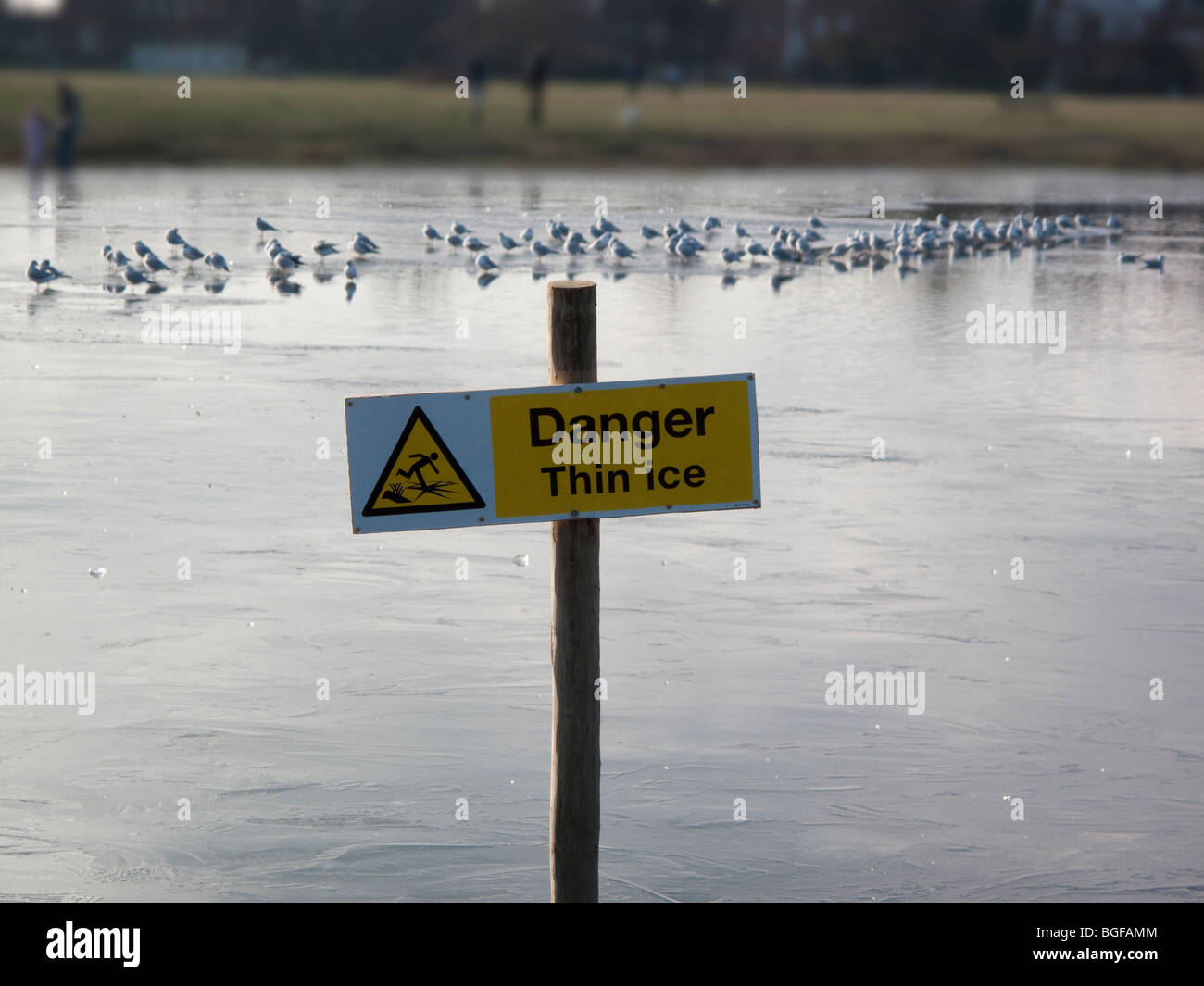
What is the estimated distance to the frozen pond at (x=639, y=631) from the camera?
6.59 meters

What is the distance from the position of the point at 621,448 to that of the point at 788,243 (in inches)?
818

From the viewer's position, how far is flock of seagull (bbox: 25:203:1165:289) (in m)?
21.9

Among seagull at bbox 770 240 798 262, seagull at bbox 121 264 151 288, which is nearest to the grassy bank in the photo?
seagull at bbox 770 240 798 262

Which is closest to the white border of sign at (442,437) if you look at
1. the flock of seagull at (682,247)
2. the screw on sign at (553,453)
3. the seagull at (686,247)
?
the screw on sign at (553,453)

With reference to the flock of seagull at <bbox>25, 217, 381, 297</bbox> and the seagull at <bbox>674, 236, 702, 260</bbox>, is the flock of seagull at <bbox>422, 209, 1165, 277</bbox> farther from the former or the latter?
the flock of seagull at <bbox>25, 217, 381, 297</bbox>

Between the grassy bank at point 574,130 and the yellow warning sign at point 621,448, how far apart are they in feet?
128

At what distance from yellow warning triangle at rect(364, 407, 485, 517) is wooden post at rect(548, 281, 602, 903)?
0.28 m

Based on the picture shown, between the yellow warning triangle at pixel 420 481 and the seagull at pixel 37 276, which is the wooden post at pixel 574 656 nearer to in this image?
the yellow warning triangle at pixel 420 481

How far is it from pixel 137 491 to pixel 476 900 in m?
6.08

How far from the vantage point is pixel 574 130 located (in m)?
49.1

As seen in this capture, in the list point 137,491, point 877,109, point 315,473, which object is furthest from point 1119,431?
point 877,109

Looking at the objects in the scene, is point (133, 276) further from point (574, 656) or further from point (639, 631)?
point (574, 656)

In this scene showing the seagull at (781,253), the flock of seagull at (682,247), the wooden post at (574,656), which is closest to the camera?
the wooden post at (574,656)

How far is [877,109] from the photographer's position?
6850cm
